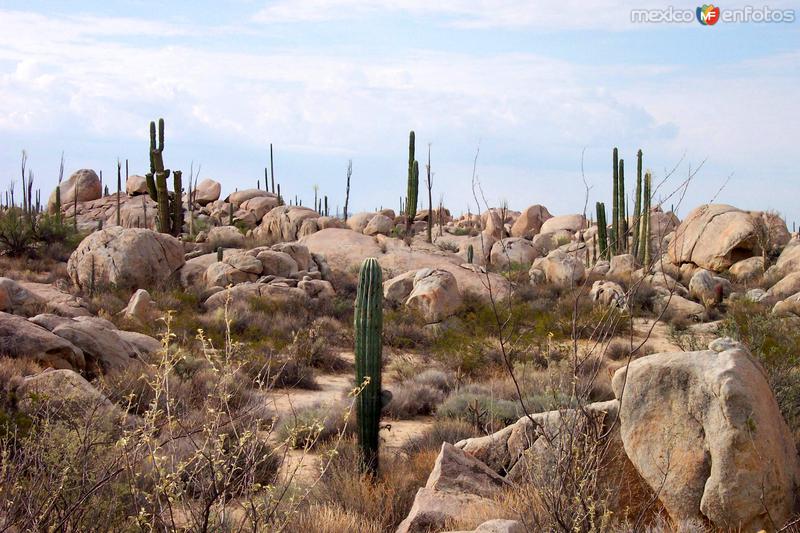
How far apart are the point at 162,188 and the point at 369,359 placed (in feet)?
73.4

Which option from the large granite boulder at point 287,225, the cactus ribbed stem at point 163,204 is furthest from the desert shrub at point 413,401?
the large granite boulder at point 287,225

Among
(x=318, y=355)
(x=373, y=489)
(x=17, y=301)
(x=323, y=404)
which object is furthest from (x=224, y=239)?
(x=373, y=489)

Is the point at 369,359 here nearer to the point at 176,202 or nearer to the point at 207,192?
the point at 176,202

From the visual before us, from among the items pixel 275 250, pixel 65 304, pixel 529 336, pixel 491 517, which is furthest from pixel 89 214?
pixel 491 517

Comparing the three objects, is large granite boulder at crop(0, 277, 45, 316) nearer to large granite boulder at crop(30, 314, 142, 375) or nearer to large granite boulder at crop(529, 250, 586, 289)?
large granite boulder at crop(30, 314, 142, 375)

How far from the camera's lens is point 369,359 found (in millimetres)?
7484

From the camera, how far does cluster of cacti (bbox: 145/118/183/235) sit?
90.6ft

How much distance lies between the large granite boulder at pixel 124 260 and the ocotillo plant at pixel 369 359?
13.3 metres

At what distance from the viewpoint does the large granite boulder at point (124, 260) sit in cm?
1967

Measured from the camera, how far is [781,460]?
16.1 feet

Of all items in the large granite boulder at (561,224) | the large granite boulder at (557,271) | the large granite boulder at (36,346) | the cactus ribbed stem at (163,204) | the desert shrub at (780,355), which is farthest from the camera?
the large granite boulder at (561,224)

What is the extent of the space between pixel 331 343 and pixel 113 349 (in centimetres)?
614

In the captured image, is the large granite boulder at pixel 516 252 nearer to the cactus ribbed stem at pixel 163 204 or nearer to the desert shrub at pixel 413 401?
the cactus ribbed stem at pixel 163 204

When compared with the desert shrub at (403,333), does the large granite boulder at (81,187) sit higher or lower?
higher
